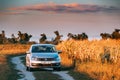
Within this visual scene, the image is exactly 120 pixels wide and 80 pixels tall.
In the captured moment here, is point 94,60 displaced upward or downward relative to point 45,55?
downward

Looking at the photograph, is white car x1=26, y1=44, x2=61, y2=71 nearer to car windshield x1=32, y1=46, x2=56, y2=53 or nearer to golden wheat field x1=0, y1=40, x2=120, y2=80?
car windshield x1=32, y1=46, x2=56, y2=53

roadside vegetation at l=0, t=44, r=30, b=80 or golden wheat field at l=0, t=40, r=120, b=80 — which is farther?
roadside vegetation at l=0, t=44, r=30, b=80

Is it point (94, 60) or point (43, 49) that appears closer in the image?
point (43, 49)

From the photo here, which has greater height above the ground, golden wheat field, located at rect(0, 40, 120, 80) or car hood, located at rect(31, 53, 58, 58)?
car hood, located at rect(31, 53, 58, 58)

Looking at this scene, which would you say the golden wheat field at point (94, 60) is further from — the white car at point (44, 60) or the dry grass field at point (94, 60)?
the white car at point (44, 60)

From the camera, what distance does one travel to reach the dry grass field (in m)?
28.9

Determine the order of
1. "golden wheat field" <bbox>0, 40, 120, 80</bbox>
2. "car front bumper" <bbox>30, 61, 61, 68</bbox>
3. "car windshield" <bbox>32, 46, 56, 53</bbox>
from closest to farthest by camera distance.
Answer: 1. "golden wheat field" <bbox>0, 40, 120, 80</bbox>
2. "car front bumper" <bbox>30, 61, 61, 68</bbox>
3. "car windshield" <bbox>32, 46, 56, 53</bbox>

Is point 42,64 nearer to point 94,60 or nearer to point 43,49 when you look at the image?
point 43,49

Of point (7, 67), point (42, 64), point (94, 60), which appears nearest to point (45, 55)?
point (42, 64)

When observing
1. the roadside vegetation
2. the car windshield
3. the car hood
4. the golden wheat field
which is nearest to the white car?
the car hood

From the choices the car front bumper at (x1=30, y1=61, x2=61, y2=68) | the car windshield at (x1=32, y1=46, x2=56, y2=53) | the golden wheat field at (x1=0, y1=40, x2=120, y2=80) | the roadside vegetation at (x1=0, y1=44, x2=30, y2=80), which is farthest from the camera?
the car windshield at (x1=32, y1=46, x2=56, y2=53)

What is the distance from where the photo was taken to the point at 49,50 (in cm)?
3544

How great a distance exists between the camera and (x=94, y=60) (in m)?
41.5

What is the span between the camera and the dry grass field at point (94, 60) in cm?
2891
